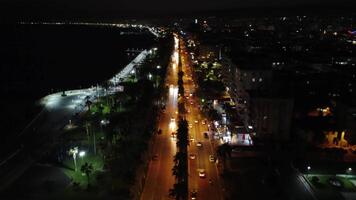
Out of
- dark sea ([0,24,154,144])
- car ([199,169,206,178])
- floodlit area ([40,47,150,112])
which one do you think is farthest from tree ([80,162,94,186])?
floodlit area ([40,47,150,112])

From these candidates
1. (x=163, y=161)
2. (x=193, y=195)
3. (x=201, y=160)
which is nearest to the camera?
(x=193, y=195)

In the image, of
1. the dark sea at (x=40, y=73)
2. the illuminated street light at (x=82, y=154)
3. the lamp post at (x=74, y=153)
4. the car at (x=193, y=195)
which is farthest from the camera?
the dark sea at (x=40, y=73)

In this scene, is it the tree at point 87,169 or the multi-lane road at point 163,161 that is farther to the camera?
the tree at point 87,169

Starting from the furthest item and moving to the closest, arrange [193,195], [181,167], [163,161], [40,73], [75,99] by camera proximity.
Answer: [40,73] < [75,99] < [163,161] < [181,167] < [193,195]

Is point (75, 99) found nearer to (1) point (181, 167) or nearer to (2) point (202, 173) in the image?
(2) point (202, 173)

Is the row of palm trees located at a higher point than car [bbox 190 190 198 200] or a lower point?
higher

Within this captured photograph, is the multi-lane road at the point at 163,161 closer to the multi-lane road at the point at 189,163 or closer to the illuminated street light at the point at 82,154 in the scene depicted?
the multi-lane road at the point at 189,163

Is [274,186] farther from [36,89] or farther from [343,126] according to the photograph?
[36,89]

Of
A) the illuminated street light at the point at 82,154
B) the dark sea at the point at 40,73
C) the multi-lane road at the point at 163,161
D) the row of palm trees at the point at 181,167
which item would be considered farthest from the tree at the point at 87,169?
the dark sea at the point at 40,73

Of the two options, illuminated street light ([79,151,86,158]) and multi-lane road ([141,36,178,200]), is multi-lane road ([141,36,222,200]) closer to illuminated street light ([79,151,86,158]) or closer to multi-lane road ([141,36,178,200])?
multi-lane road ([141,36,178,200])

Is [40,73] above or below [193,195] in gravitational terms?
above

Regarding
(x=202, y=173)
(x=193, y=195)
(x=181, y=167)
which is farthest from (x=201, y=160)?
(x=193, y=195)
